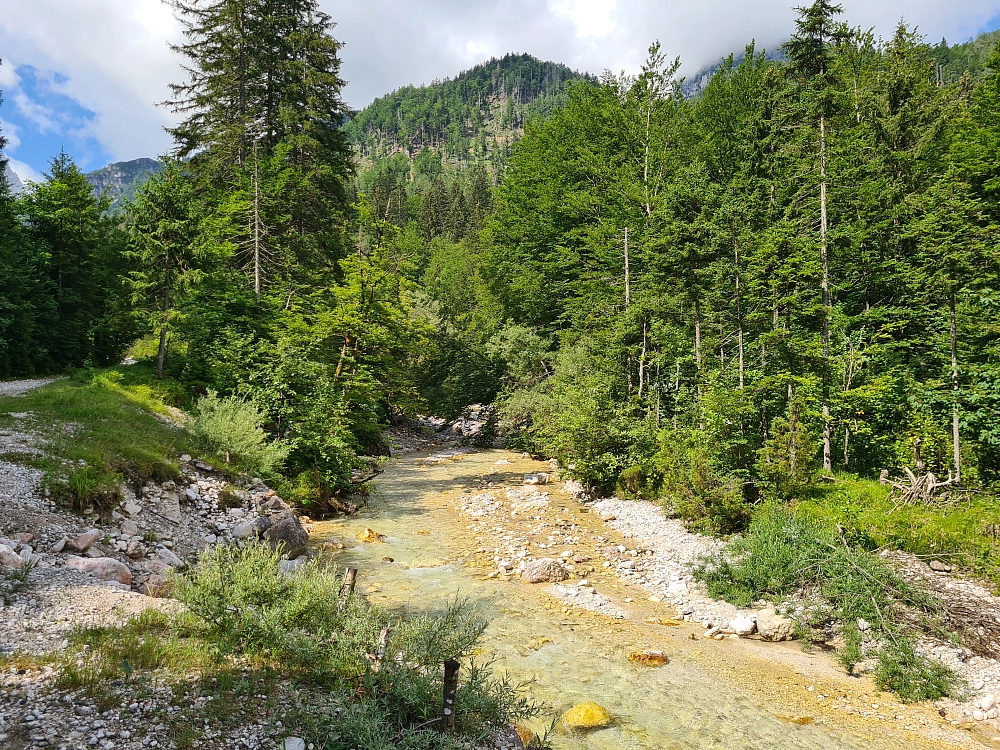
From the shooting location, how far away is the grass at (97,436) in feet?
30.0

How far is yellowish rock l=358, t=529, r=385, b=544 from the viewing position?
13.3 metres

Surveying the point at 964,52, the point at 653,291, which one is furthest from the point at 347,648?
the point at 964,52

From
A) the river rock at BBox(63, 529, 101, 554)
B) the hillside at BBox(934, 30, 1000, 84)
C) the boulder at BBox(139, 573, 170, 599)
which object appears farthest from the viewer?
the hillside at BBox(934, 30, 1000, 84)

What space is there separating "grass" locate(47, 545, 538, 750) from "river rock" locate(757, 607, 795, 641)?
5392mm

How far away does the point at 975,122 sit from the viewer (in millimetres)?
18844

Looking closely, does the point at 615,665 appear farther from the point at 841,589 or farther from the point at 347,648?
the point at 347,648

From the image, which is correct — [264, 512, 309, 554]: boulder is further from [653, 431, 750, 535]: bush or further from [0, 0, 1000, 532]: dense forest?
[653, 431, 750, 535]: bush

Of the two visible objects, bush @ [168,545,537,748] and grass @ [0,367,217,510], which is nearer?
bush @ [168,545,537,748]

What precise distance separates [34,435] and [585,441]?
14295 millimetres

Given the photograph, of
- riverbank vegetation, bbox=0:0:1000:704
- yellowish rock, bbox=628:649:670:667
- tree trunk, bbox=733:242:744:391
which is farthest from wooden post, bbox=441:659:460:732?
tree trunk, bbox=733:242:744:391

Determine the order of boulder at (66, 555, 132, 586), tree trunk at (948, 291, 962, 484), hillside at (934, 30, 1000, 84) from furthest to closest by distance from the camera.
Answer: hillside at (934, 30, 1000, 84)
tree trunk at (948, 291, 962, 484)
boulder at (66, 555, 132, 586)

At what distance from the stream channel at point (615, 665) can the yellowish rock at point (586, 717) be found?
0.11 m

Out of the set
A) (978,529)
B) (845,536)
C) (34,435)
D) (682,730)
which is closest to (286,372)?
(34,435)

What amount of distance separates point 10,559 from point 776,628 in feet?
37.3
